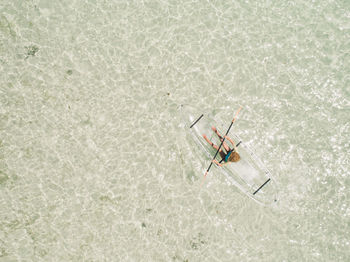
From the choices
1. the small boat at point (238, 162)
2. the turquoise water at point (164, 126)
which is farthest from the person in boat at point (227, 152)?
the turquoise water at point (164, 126)

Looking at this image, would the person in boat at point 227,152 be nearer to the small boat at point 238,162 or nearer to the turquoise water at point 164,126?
the small boat at point 238,162

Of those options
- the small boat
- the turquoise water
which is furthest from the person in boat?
the turquoise water

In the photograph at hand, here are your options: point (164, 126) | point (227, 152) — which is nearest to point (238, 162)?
point (227, 152)

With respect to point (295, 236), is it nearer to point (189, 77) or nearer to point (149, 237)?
point (149, 237)

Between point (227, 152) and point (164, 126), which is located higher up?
point (227, 152)

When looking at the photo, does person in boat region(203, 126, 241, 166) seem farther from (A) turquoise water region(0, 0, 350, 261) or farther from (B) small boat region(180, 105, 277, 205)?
(A) turquoise water region(0, 0, 350, 261)

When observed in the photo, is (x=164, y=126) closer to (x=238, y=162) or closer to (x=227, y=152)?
(x=227, y=152)
